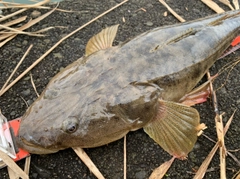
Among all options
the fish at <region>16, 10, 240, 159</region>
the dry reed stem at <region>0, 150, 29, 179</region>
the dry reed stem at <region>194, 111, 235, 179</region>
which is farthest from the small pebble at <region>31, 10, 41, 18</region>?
the dry reed stem at <region>194, 111, 235, 179</region>

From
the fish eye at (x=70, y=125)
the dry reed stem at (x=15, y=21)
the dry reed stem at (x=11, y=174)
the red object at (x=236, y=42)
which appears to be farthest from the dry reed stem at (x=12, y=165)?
the red object at (x=236, y=42)

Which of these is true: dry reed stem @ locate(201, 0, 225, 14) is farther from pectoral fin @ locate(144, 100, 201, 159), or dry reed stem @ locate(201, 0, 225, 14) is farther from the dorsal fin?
pectoral fin @ locate(144, 100, 201, 159)

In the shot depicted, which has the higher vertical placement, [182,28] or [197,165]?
[182,28]

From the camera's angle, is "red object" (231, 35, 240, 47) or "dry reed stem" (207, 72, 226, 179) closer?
"dry reed stem" (207, 72, 226, 179)

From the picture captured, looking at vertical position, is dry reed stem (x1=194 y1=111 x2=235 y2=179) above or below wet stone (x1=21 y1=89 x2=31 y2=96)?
below

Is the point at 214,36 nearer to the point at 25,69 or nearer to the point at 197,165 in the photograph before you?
the point at 197,165

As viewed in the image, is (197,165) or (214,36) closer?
(197,165)

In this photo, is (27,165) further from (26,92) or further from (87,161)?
(26,92)

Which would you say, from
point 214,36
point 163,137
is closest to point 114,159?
point 163,137
